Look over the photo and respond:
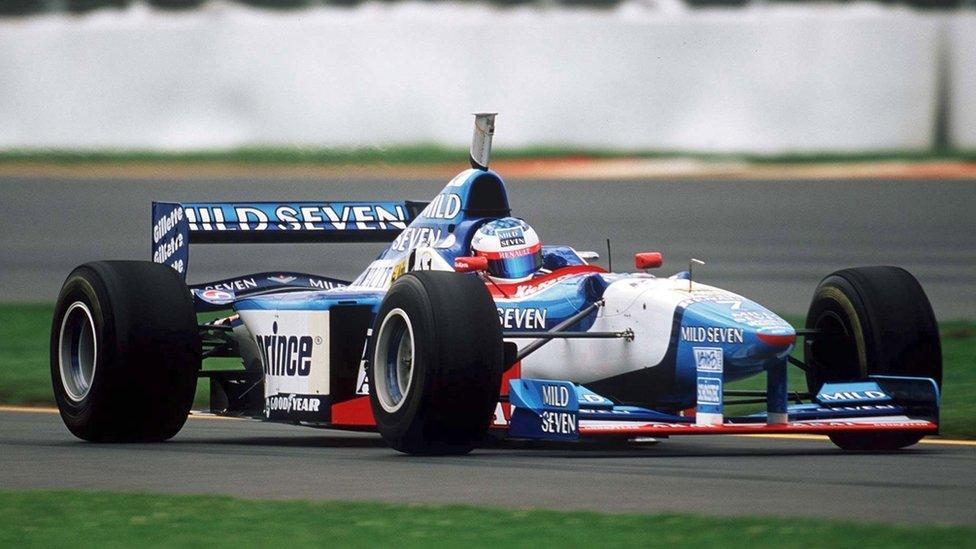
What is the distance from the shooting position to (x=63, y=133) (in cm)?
3094

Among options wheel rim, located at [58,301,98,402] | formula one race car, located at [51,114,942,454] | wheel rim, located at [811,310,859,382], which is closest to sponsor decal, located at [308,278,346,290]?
formula one race car, located at [51,114,942,454]

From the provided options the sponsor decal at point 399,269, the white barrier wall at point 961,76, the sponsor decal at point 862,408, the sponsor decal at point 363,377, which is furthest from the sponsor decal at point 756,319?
the white barrier wall at point 961,76

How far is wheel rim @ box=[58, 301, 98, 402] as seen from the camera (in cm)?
1263

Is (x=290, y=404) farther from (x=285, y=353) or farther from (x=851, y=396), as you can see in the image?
(x=851, y=396)

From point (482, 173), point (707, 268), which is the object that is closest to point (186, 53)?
point (707, 268)

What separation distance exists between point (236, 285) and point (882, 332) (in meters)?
4.37

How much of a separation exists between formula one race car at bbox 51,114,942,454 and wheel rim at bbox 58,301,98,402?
0.04 ft

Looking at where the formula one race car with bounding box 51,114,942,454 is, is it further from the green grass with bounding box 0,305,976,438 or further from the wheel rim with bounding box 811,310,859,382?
the green grass with bounding box 0,305,976,438

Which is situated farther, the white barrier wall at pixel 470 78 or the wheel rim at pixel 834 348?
the white barrier wall at pixel 470 78

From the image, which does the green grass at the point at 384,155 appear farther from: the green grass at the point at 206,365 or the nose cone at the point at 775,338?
the nose cone at the point at 775,338

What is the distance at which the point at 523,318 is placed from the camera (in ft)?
38.5

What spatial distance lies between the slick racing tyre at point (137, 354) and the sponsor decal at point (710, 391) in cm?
303

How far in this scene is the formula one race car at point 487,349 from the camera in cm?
1069

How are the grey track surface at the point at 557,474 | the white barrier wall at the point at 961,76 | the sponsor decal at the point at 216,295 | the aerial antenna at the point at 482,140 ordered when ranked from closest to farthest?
the grey track surface at the point at 557,474 < the aerial antenna at the point at 482,140 < the sponsor decal at the point at 216,295 < the white barrier wall at the point at 961,76
